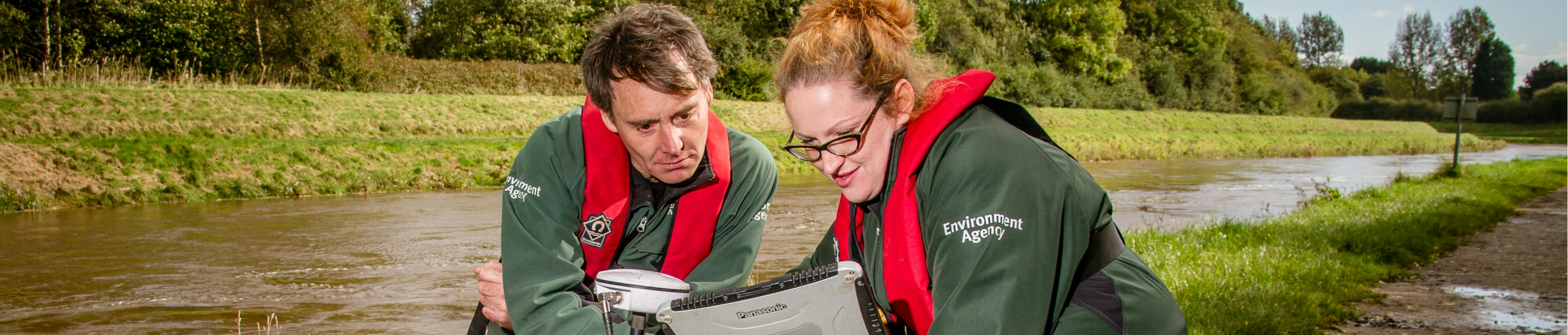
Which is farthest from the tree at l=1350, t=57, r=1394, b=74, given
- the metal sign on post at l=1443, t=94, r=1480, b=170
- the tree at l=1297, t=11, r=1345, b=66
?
the metal sign on post at l=1443, t=94, r=1480, b=170

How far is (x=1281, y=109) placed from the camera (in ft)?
222

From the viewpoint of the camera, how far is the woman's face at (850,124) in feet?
7.14

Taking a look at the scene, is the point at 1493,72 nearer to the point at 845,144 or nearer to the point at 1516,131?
the point at 1516,131

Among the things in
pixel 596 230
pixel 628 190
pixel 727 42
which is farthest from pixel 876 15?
pixel 727 42

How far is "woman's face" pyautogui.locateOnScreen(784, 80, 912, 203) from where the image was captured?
2176 millimetres

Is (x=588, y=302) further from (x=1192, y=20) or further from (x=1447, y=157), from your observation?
(x=1192, y=20)

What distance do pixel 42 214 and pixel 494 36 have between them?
25564mm

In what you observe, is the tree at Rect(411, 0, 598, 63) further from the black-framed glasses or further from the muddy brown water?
the black-framed glasses

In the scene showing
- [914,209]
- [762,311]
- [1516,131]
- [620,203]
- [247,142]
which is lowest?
[1516,131]

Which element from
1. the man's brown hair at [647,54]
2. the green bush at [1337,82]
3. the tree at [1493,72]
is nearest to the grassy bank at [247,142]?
the man's brown hair at [647,54]

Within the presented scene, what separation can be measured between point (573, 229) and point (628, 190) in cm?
22

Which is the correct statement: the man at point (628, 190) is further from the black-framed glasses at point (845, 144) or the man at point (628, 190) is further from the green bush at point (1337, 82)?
the green bush at point (1337, 82)

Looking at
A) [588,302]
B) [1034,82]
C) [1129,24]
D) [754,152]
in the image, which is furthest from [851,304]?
[1129,24]

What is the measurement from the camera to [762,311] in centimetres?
224
